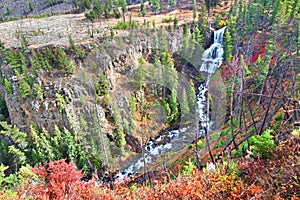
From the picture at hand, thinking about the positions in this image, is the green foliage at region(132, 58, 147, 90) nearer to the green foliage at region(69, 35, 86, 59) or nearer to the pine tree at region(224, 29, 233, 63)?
the green foliage at region(69, 35, 86, 59)

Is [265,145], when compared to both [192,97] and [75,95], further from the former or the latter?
[75,95]

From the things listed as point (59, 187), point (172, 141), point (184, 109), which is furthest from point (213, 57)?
point (59, 187)

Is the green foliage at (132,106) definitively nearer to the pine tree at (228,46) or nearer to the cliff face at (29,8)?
the pine tree at (228,46)

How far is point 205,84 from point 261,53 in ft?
37.1

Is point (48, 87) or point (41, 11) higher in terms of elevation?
point (41, 11)

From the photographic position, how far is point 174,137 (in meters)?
38.0

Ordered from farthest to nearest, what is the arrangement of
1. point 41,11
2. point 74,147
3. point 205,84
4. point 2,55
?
point 41,11 < point 205,84 < point 2,55 < point 74,147

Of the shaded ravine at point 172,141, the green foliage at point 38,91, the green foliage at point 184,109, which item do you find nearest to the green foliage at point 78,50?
the green foliage at point 38,91

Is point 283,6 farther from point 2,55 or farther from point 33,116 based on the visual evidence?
point 2,55

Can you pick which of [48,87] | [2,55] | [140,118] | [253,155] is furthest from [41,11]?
[253,155]

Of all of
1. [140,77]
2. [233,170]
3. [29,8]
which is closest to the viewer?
[233,170]

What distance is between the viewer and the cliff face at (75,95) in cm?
3381

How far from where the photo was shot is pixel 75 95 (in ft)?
117

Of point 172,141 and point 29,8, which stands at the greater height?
point 29,8
